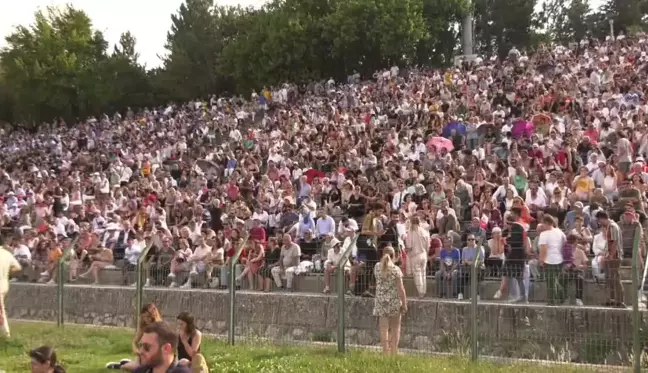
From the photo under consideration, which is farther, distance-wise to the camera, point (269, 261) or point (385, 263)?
point (269, 261)

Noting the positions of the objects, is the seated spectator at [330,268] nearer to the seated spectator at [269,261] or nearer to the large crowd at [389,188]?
the large crowd at [389,188]

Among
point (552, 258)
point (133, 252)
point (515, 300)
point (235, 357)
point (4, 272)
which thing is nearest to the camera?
point (515, 300)

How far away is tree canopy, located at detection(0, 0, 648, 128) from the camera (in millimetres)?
53375

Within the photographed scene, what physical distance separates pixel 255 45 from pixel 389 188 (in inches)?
1471

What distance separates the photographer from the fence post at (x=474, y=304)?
1212 cm

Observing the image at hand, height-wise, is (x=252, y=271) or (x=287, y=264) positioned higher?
(x=287, y=264)

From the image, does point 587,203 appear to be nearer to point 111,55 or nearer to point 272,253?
point 272,253

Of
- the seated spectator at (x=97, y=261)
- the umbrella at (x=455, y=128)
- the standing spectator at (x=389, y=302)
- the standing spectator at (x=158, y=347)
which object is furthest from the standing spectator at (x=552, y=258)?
the umbrella at (x=455, y=128)

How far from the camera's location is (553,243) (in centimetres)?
1262

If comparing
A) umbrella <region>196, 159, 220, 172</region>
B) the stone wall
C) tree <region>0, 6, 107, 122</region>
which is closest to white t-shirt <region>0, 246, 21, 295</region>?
the stone wall

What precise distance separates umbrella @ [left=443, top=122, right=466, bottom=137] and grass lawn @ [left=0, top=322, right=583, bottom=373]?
1169cm

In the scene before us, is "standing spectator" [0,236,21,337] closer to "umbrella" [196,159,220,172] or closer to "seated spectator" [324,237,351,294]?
"seated spectator" [324,237,351,294]

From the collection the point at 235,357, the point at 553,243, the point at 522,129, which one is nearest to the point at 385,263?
the point at 553,243

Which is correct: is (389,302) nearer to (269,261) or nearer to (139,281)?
(269,261)
